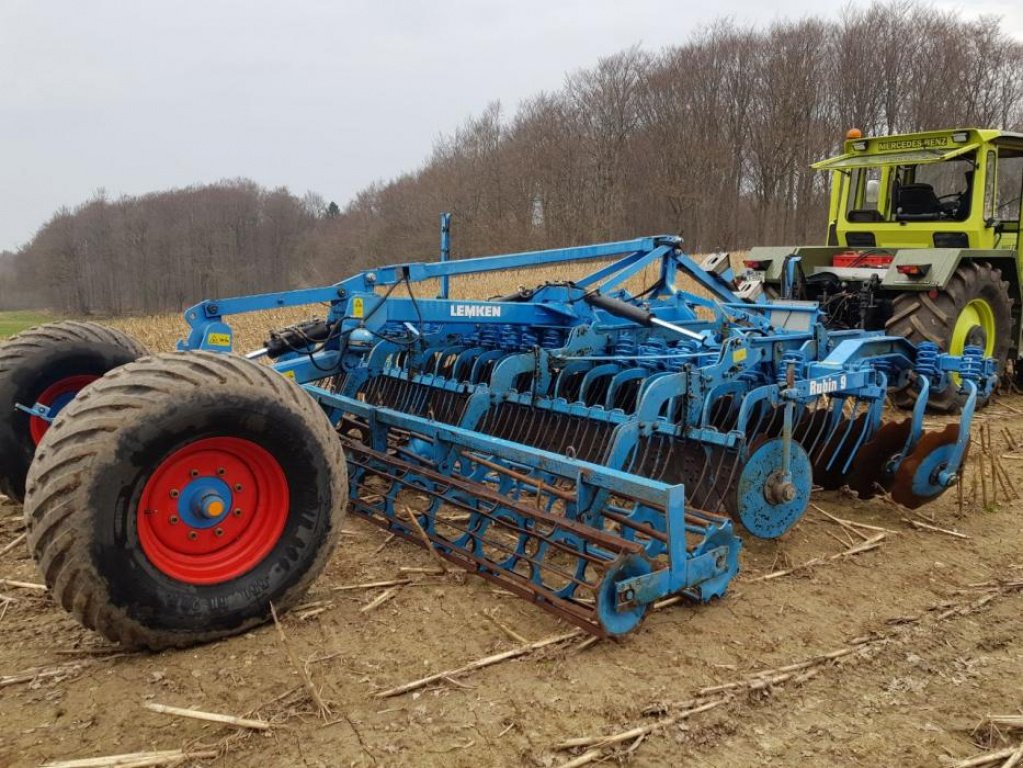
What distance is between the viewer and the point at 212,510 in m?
A: 2.66

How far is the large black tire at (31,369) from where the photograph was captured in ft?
12.3

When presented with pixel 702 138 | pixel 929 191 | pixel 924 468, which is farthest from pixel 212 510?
pixel 702 138

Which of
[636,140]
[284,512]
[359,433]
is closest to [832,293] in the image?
[359,433]

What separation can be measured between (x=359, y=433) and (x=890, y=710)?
3.48m

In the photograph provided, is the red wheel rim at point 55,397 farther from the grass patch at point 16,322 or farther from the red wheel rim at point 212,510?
the grass patch at point 16,322

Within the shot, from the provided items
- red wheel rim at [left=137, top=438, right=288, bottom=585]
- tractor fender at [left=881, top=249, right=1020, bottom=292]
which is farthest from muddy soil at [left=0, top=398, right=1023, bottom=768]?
tractor fender at [left=881, top=249, right=1020, bottom=292]

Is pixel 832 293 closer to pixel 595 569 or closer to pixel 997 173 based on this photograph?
pixel 997 173

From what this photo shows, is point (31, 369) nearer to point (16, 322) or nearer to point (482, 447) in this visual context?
point (482, 447)

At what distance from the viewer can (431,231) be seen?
3631cm

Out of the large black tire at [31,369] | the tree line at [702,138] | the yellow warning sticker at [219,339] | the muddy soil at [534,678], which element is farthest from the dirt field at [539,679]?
the tree line at [702,138]

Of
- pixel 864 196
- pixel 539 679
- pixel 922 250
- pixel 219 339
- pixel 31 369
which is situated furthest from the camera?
pixel 864 196

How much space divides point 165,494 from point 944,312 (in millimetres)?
6067

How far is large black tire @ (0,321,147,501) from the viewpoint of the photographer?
3.76 metres

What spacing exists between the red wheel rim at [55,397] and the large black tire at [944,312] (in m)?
5.72
